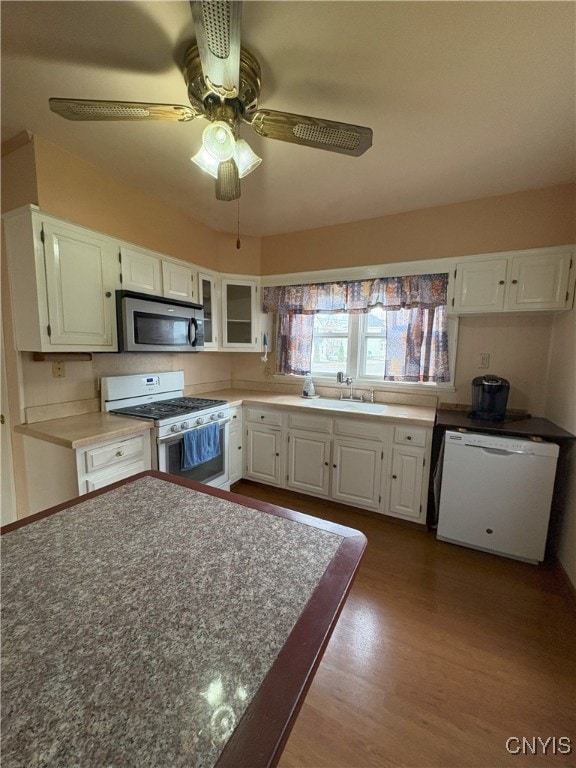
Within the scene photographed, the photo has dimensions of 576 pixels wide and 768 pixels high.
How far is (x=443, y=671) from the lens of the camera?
4.57 feet

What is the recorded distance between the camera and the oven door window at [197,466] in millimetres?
2186

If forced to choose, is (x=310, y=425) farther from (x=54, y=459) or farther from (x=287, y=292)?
(x=54, y=459)

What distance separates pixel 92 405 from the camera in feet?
7.42

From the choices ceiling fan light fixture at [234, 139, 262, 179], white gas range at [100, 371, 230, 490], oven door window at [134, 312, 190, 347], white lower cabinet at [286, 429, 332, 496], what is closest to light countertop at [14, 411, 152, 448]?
white gas range at [100, 371, 230, 490]

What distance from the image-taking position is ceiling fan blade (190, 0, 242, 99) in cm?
83

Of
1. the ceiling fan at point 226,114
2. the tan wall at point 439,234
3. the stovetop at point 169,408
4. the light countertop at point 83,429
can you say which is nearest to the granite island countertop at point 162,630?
the light countertop at point 83,429

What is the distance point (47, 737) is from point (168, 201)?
2.92 m

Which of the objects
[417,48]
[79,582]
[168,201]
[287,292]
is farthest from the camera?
[287,292]

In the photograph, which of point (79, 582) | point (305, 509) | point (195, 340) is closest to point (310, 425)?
point (305, 509)

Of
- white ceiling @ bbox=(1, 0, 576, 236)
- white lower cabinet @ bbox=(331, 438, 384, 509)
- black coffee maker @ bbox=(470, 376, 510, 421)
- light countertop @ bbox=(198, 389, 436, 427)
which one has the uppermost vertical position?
white ceiling @ bbox=(1, 0, 576, 236)

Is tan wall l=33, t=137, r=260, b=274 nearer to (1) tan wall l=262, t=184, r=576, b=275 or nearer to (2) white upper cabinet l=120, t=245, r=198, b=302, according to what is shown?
(2) white upper cabinet l=120, t=245, r=198, b=302

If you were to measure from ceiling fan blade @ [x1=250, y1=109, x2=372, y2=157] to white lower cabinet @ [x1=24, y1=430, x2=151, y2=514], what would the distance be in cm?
178

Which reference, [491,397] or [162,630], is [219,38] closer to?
[162,630]

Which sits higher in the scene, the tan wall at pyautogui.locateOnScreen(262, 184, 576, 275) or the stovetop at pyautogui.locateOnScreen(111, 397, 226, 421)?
the tan wall at pyautogui.locateOnScreen(262, 184, 576, 275)
